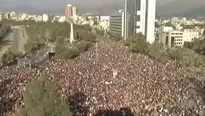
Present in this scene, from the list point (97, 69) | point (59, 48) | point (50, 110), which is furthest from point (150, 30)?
point (50, 110)

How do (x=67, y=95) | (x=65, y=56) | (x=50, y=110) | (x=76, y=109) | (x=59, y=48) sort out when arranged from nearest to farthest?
(x=50, y=110)
(x=76, y=109)
(x=67, y=95)
(x=65, y=56)
(x=59, y=48)

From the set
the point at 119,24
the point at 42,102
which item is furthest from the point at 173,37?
the point at 42,102

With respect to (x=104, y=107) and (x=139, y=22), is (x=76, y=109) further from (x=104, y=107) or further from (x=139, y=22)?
(x=139, y=22)

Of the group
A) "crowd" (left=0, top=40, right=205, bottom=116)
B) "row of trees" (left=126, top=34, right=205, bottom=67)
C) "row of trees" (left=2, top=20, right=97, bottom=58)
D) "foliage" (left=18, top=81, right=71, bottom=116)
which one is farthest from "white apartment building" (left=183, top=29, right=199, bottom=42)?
"foliage" (left=18, top=81, right=71, bottom=116)

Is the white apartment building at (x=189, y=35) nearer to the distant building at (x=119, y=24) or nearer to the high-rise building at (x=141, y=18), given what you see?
the distant building at (x=119, y=24)

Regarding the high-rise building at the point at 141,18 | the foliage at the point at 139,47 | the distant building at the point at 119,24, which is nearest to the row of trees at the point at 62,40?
the foliage at the point at 139,47
